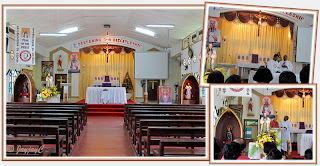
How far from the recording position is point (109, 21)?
15477mm

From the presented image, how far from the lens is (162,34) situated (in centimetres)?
1641

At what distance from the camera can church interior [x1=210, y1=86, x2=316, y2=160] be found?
2.63 m

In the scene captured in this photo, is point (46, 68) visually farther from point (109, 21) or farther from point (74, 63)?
point (109, 21)

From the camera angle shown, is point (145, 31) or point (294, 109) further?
point (145, 31)

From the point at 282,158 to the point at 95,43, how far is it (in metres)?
17.5

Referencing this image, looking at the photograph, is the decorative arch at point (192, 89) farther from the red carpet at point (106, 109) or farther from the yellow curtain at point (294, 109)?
the yellow curtain at point (294, 109)

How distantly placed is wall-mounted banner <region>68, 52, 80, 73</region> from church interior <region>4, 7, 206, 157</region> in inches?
2.1

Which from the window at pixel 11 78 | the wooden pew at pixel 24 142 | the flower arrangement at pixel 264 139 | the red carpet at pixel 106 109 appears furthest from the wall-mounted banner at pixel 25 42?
the flower arrangement at pixel 264 139

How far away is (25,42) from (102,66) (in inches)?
403

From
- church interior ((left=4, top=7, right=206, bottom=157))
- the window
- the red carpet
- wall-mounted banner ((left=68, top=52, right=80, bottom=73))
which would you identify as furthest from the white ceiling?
the red carpet

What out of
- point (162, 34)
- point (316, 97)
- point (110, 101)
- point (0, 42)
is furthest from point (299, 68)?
point (162, 34)

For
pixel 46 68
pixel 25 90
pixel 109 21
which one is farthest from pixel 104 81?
Answer: pixel 25 90

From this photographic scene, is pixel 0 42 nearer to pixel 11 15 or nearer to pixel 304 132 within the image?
pixel 304 132

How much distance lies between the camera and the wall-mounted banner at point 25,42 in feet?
32.0
